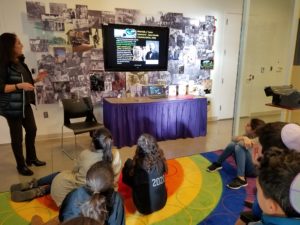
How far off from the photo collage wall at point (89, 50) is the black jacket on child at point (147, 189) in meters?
2.31

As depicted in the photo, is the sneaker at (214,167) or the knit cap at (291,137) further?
the sneaker at (214,167)

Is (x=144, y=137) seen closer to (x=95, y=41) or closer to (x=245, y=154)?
(x=245, y=154)

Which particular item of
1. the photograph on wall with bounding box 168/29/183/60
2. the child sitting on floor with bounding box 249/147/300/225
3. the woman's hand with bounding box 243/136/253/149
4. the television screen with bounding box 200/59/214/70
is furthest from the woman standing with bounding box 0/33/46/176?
the television screen with bounding box 200/59/214/70

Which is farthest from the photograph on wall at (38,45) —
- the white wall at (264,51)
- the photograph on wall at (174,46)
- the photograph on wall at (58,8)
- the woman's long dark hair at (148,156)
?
the white wall at (264,51)

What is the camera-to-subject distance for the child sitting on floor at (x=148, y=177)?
1.99 metres

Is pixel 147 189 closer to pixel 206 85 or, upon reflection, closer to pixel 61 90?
pixel 61 90

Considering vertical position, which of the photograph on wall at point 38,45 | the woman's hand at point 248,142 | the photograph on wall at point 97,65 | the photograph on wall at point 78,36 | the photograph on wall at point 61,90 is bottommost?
the woman's hand at point 248,142

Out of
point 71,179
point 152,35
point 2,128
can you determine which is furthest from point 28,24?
point 71,179

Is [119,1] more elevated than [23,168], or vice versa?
[119,1]

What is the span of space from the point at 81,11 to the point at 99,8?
0.28 m

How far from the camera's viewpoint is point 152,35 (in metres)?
4.17

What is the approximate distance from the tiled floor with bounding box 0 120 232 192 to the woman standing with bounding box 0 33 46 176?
17cm

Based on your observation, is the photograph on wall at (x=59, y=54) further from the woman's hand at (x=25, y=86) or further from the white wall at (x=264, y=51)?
the white wall at (x=264, y=51)

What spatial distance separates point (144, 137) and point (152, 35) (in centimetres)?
258
